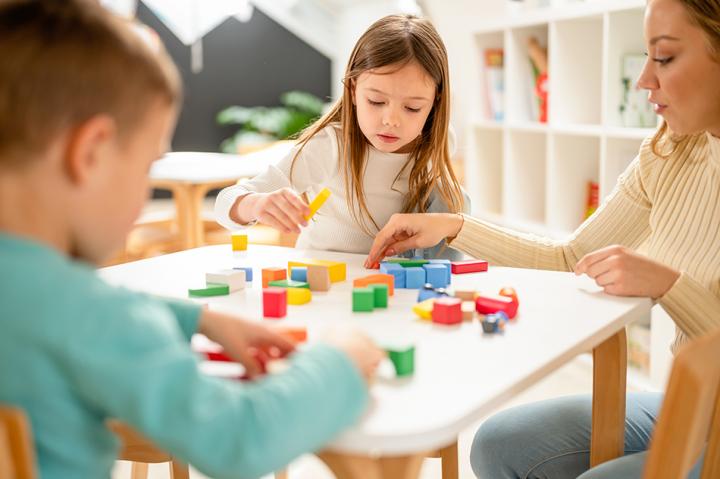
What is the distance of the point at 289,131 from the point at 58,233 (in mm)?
5537

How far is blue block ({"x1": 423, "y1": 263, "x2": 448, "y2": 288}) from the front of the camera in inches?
52.6

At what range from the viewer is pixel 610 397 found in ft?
4.12

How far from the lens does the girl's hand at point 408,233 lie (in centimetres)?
151

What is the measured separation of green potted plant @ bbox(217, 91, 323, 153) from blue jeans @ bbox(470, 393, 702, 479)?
484cm

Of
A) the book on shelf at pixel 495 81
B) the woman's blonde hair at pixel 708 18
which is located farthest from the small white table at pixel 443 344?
the book on shelf at pixel 495 81

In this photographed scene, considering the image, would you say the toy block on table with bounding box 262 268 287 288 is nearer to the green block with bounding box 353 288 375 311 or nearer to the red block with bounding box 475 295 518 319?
the green block with bounding box 353 288 375 311

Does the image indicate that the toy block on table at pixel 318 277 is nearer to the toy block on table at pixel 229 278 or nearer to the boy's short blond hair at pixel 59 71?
the toy block on table at pixel 229 278

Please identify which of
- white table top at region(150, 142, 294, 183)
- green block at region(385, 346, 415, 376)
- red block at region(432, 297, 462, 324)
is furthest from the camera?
white table top at region(150, 142, 294, 183)

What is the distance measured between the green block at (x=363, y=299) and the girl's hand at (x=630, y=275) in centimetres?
38

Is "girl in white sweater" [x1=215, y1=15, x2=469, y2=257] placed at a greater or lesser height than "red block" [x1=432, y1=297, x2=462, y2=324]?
greater

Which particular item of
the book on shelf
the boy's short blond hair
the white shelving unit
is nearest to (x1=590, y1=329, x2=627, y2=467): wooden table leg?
the boy's short blond hair

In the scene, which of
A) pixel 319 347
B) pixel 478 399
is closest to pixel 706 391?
pixel 478 399

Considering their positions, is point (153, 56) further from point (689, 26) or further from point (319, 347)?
point (689, 26)

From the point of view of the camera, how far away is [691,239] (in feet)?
4.89
